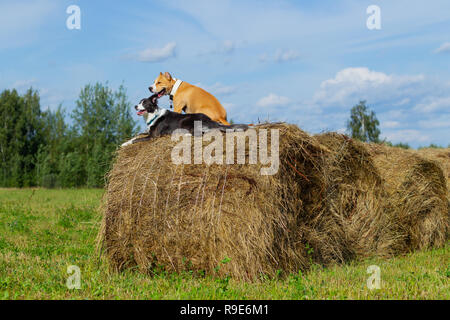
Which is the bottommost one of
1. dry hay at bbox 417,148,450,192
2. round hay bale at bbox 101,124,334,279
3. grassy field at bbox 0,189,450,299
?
grassy field at bbox 0,189,450,299

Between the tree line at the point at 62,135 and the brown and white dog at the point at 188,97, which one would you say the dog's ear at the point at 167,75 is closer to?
the brown and white dog at the point at 188,97

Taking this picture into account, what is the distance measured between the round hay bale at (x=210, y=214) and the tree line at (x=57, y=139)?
3227 cm

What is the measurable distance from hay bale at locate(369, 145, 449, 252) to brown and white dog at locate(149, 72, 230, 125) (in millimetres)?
3607

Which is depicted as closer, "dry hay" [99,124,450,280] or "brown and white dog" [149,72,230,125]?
"dry hay" [99,124,450,280]

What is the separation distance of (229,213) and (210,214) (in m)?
0.26

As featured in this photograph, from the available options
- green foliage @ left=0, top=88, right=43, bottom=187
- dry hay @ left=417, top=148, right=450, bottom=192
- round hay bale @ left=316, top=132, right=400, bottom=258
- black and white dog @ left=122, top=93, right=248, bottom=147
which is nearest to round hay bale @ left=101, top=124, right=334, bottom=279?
black and white dog @ left=122, top=93, right=248, bottom=147

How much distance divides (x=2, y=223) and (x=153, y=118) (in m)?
6.79

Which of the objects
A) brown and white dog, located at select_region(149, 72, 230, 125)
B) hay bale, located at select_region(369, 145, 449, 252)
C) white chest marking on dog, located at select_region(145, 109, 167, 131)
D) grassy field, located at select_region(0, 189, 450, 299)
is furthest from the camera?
hay bale, located at select_region(369, 145, 449, 252)

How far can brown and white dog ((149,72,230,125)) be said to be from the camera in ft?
28.9

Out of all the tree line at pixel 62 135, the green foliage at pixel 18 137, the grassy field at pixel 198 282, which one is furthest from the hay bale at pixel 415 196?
the green foliage at pixel 18 137

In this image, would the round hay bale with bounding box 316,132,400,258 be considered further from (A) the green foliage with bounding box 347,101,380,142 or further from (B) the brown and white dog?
(A) the green foliage with bounding box 347,101,380,142

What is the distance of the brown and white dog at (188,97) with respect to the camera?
28.9 feet

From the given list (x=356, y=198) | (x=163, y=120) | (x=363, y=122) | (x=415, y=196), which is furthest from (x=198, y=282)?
(x=363, y=122)

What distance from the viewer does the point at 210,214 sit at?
241 inches
